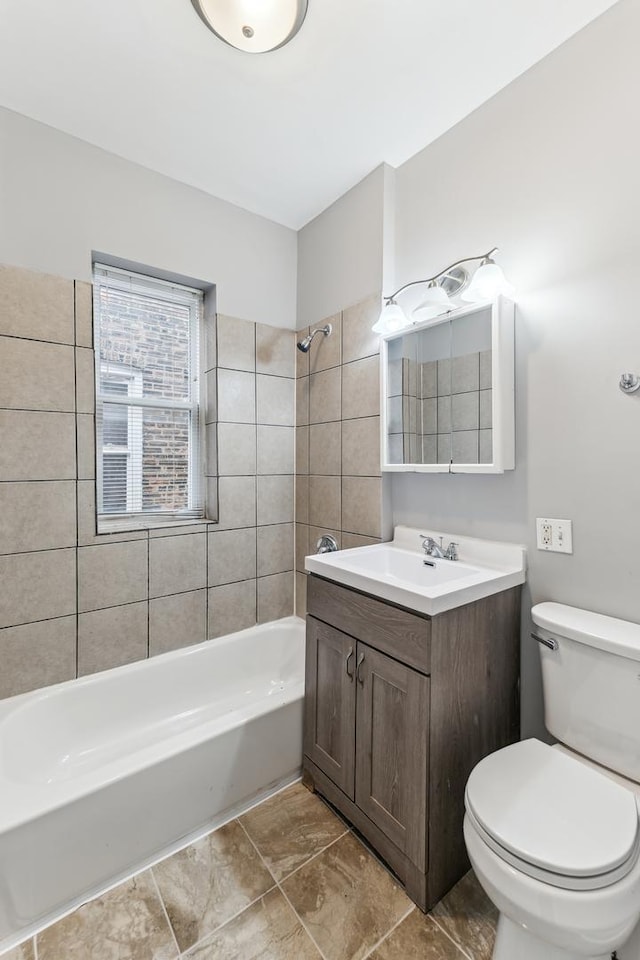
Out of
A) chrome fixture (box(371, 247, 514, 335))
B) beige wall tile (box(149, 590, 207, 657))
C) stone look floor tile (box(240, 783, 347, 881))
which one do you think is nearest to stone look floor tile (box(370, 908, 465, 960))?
stone look floor tile (box(240, 783, 347, 881))

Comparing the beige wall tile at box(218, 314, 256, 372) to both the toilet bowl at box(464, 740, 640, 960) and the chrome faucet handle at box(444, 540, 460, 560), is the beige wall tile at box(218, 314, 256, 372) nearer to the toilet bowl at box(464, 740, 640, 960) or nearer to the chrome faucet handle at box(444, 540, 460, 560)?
the chrome faucet handle at box(444, 540, 460, 560)

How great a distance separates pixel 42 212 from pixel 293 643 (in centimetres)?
232

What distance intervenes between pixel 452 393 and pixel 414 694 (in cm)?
110

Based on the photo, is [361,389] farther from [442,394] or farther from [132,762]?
[132,762]

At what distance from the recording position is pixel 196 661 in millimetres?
2113

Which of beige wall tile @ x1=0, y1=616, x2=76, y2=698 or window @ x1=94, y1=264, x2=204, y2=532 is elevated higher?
window @ x1=94, y1=264, x2=204, y2=532

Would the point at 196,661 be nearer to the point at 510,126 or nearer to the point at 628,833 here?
the point at 628,833

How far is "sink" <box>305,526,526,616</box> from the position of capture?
1.27 meters

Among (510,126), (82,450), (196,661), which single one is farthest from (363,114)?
(196,661)

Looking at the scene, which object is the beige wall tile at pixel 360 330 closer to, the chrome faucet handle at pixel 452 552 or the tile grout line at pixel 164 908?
the chrome faucet handle at pixel 452 552

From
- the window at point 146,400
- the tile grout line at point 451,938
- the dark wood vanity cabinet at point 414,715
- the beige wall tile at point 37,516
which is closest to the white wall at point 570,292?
the dark wood vanity cabinet at point 414,715

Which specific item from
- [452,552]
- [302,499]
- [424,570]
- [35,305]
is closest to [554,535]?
[452,552]

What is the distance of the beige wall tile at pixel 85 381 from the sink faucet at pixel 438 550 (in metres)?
1.54

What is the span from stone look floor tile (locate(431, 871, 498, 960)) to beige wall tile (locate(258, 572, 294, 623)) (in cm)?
142
